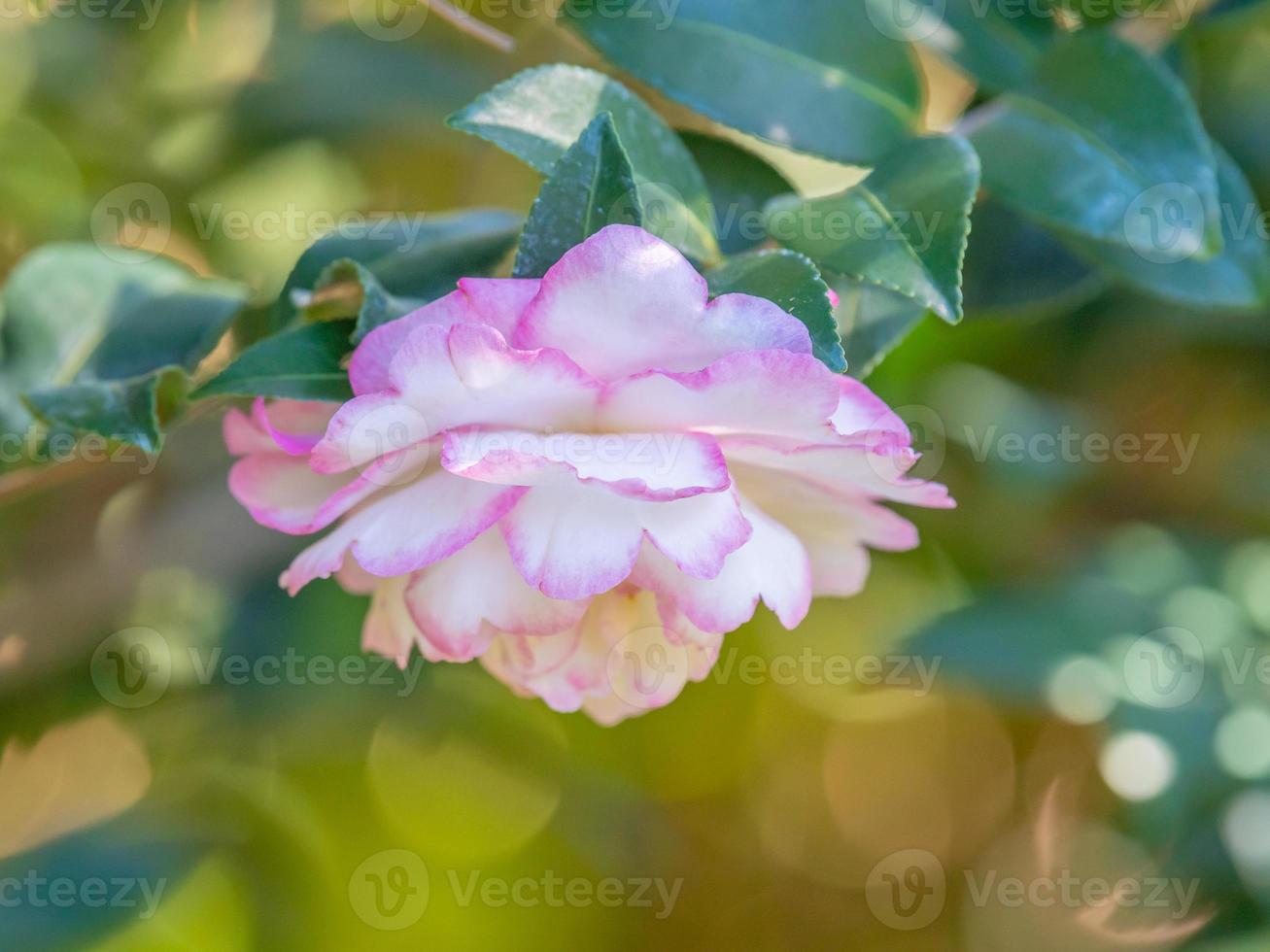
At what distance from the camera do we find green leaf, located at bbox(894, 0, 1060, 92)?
63cm

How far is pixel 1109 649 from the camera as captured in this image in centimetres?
90

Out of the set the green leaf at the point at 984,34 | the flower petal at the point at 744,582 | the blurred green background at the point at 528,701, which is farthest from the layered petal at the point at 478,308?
the blurred green background at the point at 528,701

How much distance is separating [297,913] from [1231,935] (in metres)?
0.80

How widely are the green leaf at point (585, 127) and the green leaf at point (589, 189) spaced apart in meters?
0.02

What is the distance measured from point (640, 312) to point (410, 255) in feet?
0.71

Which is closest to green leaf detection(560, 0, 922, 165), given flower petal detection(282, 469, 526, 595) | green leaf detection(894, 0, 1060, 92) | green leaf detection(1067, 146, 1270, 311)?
green leaf detection(894, 0, 1060, 92)

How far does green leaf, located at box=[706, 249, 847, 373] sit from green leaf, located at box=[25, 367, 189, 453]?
0.86 feet

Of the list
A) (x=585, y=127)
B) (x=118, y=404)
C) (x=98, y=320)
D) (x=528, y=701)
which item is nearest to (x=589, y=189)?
(x=585, y=127)

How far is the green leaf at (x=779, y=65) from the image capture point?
1.72 feet

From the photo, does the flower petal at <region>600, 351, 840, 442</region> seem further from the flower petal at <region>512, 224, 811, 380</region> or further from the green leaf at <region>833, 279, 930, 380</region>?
the green leaf at <region>833, 279, 930, 380</region>

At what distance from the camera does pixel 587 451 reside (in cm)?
36

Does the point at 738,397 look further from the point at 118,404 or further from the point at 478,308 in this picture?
the point at 118,404

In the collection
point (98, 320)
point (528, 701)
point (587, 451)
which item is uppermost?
point (587, 451)

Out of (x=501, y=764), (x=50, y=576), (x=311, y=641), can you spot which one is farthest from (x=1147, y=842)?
(x=50, y=576)
